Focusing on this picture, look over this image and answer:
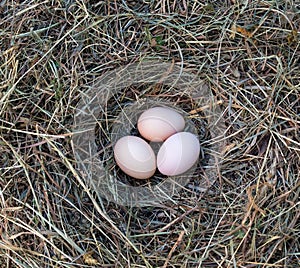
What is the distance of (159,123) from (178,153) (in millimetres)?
102

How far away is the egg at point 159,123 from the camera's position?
1759 millimetres

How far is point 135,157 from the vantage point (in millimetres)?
1734

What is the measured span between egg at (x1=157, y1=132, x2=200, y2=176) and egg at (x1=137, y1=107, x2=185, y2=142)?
3 centimetres

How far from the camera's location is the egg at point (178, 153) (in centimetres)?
172

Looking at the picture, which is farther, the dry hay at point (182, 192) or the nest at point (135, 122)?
the nest at point (135, 122)

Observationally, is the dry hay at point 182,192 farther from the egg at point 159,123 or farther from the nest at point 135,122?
the egg at point 159,123

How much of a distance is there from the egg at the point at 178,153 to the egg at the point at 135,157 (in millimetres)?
28

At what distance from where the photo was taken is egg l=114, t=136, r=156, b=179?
1737mm

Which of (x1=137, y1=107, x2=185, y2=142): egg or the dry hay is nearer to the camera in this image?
the dry hay

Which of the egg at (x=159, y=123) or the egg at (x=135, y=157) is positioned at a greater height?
the egg at (x=159, y=123)

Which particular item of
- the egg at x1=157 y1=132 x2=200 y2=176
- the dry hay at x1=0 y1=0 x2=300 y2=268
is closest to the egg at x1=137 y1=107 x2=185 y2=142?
the egg at x1=157 y1=132 x2=200 y2=176

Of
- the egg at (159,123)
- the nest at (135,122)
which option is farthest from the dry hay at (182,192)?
the egg at (159,123)

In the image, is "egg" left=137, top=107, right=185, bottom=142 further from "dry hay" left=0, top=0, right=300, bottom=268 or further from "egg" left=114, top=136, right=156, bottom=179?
"dry hay" left=0, top=0, right=300, bottom=268

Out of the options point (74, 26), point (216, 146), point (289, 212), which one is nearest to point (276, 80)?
point (216, 146)
